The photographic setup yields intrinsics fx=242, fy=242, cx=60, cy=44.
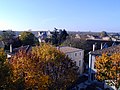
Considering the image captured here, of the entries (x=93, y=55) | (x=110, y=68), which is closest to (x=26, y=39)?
(x=93, y=55)

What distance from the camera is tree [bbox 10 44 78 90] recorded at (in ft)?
77.6

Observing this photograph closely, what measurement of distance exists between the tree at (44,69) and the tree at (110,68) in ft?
10.5

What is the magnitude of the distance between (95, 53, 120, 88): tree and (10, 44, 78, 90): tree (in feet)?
10.5

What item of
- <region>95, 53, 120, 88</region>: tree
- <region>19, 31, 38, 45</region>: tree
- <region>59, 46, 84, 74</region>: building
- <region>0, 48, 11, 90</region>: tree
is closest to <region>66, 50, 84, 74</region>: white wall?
<region>59, 46, 84, 74</region>: building

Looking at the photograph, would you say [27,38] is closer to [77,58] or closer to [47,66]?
[77,58]

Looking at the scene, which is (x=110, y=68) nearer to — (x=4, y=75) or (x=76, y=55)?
(x=4, y=75)

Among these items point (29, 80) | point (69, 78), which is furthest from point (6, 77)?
point (69, 78)

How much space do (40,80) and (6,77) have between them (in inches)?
221

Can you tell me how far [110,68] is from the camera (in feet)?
88.3

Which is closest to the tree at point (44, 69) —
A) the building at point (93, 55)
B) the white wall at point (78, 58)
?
the building at point (93, 55)

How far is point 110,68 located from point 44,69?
7447 mm

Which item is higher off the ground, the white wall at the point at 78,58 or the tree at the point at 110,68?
the tree at the point at 110,68

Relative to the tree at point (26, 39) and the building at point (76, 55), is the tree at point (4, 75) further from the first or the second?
the tree at point (26, 39)

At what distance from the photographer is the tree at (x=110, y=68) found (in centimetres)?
2642
